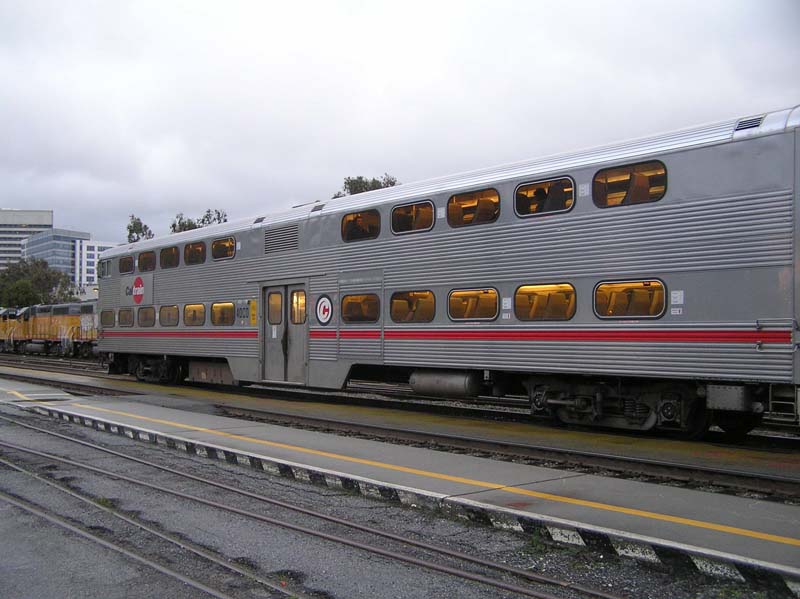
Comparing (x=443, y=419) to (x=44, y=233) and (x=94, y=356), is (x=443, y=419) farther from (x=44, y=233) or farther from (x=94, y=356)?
(x=44, y=233)

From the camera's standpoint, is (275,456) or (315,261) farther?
(315,261)

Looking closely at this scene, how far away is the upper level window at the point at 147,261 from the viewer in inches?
753

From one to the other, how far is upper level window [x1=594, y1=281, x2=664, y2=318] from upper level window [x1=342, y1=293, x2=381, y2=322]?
4456mm

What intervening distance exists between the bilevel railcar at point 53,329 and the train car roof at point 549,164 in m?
22.2

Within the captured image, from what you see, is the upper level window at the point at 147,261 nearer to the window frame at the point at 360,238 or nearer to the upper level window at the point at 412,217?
the window frame at the point at 360,238

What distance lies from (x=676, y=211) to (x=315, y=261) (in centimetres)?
742

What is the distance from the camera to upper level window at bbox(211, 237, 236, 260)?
1639 cm

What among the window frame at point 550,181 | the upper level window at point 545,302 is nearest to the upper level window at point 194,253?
the window frame at point 550,181

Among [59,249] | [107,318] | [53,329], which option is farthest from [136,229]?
[59,249]

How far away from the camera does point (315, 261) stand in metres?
14.3

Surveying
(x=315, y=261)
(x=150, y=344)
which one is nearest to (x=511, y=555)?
(x=315, y=261)

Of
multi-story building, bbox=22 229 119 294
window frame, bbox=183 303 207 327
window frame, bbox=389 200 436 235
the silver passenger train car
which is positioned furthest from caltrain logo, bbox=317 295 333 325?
multi-story building, bbox=22 229 119 294

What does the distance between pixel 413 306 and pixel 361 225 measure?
209 centimetres

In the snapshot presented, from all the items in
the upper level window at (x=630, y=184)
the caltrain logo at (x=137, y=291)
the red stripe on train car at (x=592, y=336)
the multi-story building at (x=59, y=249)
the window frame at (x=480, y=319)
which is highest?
the multi-story building at (x=59, y=249)
